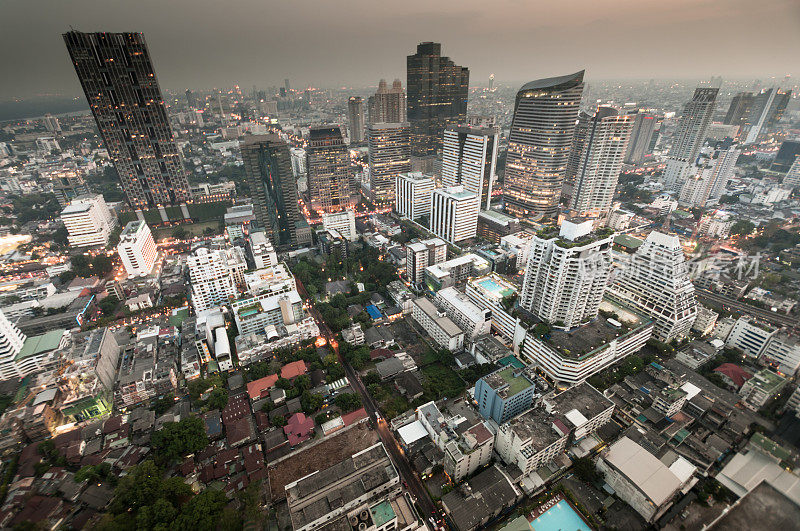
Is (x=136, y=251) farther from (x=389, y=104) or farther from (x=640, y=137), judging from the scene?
(x=640, y=137)

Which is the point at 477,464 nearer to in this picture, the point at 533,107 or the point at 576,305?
the point at 576,305

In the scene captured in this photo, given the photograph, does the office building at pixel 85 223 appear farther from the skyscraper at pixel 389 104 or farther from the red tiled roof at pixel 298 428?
the skyscraper at pixel 389 104

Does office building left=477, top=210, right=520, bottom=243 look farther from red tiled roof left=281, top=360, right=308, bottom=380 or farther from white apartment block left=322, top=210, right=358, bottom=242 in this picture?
red tiled roof left=281, top=360, right=308, bottom=380

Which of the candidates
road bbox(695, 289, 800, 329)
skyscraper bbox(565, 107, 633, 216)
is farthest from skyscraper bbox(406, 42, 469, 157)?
road bbox(695, 289, 800, 329)

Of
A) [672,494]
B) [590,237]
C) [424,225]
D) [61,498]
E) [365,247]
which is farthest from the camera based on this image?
[424,225]

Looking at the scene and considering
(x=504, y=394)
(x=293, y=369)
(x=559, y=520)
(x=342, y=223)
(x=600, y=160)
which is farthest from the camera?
(x=342, y=223)

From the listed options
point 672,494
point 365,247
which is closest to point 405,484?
point 672,494

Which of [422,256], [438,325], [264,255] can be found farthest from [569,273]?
[264,255]
